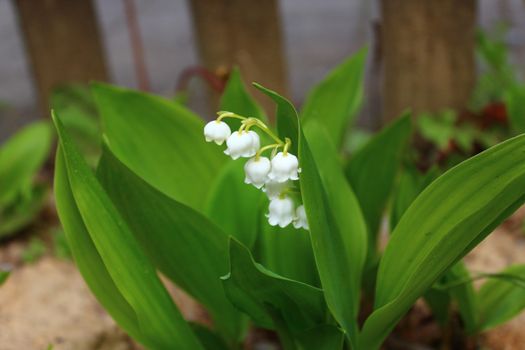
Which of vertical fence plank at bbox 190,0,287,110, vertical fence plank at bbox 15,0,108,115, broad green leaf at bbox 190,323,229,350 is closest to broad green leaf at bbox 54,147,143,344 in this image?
broad green leaf at bbox 190,323,229,350

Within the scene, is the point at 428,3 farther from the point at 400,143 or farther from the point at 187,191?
the point at 187,191

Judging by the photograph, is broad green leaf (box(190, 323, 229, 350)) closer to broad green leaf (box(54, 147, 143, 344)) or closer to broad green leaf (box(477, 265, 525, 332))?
broad green leaf (box(54, 147, 143, 344))

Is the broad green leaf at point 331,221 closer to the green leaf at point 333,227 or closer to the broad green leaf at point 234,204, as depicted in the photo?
the green leaf at point 333,227

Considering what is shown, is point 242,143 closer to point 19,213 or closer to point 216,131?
point 216,131

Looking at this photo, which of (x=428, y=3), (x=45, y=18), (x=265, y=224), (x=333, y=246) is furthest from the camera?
(x=45, y=18)

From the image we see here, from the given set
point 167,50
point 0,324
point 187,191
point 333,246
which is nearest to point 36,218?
point 0,324

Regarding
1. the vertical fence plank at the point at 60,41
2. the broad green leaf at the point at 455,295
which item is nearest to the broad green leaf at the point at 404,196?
the broad green leaf at the point at 455,295
